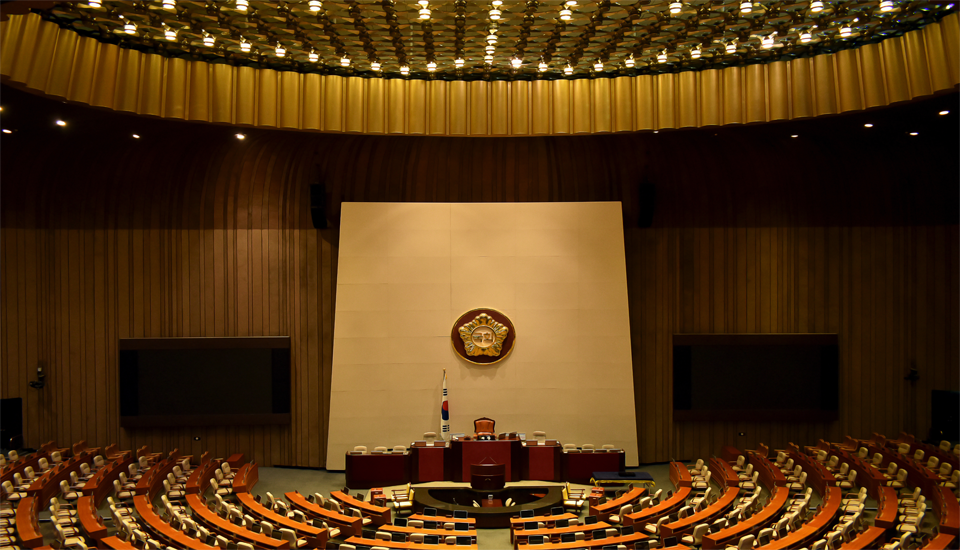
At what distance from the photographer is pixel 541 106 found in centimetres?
1456

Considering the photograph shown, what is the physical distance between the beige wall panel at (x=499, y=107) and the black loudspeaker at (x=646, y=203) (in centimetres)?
379

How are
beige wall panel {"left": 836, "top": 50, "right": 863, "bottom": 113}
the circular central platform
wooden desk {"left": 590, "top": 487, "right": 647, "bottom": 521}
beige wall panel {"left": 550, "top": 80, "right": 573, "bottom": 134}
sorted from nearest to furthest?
wooden desk {"left": 590, "top": 487, "right": 647, "bottom": 521} < the circular central platform < beige wall panel {"left": 836, "top": 50, "right": 863, "bottom": 113} < beige wall panel {"left": 550, "top": 80, "right": 573, "bottom": 134}

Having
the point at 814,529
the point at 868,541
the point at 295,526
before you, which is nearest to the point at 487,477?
the point at 295,526

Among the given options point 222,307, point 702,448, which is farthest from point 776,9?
point 222,307

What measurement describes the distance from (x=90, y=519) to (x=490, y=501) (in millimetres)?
6664

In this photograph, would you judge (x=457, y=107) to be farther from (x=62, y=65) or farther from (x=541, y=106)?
(x=62, y=65)

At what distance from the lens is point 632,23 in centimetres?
1160

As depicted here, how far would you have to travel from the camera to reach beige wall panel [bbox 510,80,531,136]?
14562mm

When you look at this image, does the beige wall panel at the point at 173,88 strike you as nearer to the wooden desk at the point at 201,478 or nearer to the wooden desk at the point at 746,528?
the wooden desk at the point at 201,478

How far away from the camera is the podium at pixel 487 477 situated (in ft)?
44.5

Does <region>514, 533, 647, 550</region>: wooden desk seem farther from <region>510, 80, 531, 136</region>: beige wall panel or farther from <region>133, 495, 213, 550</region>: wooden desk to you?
<region>510, 80, 531, 136</region>: beige wall panel

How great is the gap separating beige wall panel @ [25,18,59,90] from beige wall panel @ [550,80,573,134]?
9025 mm

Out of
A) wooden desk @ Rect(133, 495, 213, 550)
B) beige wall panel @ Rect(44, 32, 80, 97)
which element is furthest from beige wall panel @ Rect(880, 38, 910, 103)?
beige wall panel @ Rect(44, 32, 80, 97)

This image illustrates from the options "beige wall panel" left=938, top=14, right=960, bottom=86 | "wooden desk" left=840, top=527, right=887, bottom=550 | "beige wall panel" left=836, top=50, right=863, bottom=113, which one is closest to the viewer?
"wooden desk" left=840, top=527, right=887, bottom=550
